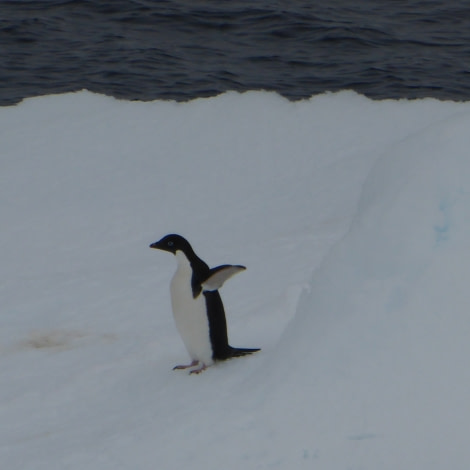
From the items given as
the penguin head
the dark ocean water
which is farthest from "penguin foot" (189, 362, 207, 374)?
the dark ocean water

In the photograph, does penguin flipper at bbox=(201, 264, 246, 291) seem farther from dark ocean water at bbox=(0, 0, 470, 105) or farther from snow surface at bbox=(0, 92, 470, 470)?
dark ocean water at bbox=(0, 0, 470, 105)

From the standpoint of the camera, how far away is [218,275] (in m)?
3.88

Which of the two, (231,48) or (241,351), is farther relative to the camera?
(231,48)

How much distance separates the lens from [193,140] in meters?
7.52

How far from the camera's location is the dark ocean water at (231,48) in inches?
447

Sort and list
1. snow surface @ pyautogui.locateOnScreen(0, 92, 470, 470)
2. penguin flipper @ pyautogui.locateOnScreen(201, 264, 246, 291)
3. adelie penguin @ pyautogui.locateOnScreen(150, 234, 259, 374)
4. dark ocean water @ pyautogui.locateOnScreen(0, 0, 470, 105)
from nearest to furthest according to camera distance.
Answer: snow surface @ pyautogui.locateOnScreen(0, 92, 470, 470), penguin flipper @ pyautogui.locateOnScreen(201, 264, 246, 291), adelie penguin @ pyautogui.locateOnScreen(150, 234, 259, 374), dark ocean water @ pyautogui.locateOnScreen(0, 0, 470, 105)

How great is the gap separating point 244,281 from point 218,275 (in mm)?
1618

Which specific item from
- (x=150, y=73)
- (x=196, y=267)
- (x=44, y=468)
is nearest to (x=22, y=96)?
(x=150, y=73)

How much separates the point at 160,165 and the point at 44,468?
4.16m

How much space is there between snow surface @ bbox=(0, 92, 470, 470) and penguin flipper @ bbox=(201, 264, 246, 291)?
32 centimetres

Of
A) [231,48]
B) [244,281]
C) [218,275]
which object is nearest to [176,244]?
[218,275]

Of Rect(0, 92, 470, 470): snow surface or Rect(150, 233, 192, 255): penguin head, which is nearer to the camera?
Rect(0, 92, 470, 470): snow surface

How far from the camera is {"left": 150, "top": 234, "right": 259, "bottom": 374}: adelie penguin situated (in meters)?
3.95

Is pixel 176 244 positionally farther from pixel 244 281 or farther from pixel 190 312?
pixel 244 281
